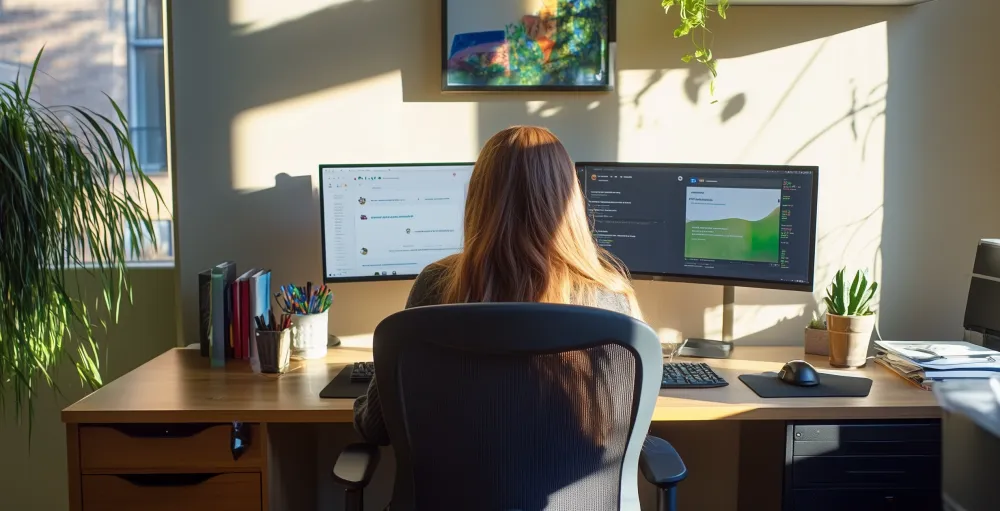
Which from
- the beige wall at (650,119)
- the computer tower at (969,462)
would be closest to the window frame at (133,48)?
the beige wall at (650,119)

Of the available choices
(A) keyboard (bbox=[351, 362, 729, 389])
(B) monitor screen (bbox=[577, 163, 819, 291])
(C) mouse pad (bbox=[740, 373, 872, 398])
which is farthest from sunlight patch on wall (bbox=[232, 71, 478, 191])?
(C) mouse pad (bbox=[740, 373, 872, 398])

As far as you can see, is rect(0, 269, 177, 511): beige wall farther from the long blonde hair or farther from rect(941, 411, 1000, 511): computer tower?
rect(941, 411, 1000, 511): computer tower

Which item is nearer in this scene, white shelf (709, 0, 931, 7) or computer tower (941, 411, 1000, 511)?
computer tower (941, 411, 1000, 511)

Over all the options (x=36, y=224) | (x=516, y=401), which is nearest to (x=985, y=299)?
(x=516, y=401)

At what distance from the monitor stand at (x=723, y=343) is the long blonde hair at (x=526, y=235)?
87 centimetres

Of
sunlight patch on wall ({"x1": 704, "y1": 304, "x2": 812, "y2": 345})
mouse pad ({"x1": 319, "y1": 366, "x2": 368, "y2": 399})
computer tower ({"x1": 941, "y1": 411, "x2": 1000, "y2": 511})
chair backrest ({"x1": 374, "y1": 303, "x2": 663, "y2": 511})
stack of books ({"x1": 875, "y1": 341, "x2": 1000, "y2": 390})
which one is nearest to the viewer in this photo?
computer tower ({"x1": 941, "y1": 411, "x2": 1000, "y2": 511})

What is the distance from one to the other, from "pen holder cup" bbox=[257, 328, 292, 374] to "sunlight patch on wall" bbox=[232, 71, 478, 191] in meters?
0.53

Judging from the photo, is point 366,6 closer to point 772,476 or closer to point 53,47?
point 53,47

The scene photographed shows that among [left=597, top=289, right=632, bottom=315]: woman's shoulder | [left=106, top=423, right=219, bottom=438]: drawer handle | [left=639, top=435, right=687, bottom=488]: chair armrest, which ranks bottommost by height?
[left=106, top=423, right=219, bottom=438]: drawer handle

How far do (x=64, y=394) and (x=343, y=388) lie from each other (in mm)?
1215

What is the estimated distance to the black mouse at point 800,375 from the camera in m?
2.01

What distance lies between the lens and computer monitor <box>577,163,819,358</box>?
2266 mm

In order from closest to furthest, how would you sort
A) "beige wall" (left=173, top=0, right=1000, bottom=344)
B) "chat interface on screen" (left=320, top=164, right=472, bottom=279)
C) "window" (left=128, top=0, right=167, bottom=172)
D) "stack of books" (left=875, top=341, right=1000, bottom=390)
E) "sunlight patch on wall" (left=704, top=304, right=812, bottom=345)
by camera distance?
"stack of books" (left=875, top=341, right=1000, bottom=390) → "chat interface on screen" (left=320, top=164, right=472, bottom=279) → "beige wall" (left=173, top=0, right=1000, bottom=344) → "sunlight patch on wall" (left=704, top=304, right=812, bottom=345) → "window" (left=128, top=0, right=167, bottom=172)

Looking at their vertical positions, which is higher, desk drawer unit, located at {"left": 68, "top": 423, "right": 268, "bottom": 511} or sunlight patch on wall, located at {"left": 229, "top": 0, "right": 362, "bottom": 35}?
sunlight patch on wall, located at {"left": 229, "top": 0, "right": 362, "bottom": 35}
